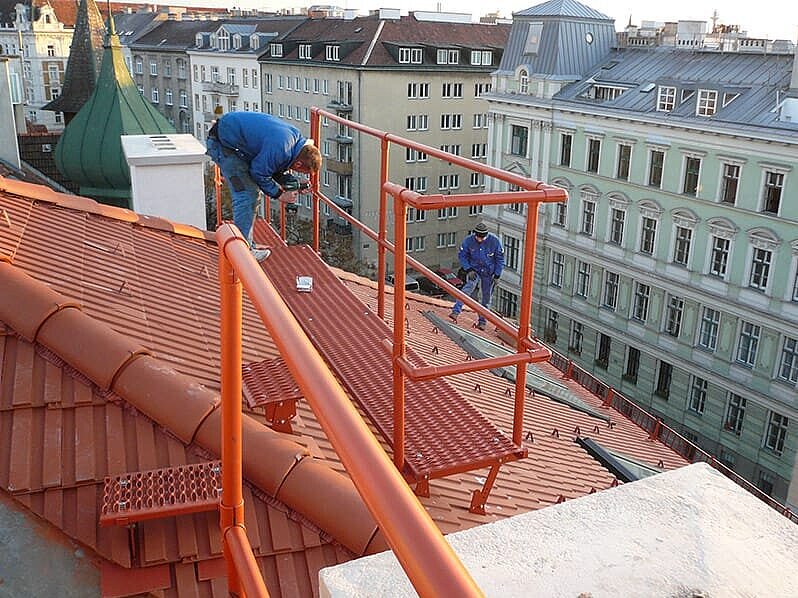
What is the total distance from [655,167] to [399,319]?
2554 centimetres

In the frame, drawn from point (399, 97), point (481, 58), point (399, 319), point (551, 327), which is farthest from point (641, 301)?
point (399, 319)

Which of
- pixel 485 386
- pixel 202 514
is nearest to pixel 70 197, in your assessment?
pixel 485 386

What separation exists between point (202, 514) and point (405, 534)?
2.68m

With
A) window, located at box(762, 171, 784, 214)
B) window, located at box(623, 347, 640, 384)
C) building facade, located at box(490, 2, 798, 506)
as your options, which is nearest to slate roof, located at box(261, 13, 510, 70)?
building facade, located at box(490, 2, 798, 506)

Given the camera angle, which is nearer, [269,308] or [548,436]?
[269,308]

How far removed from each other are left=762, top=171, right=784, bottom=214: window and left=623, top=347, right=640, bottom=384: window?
7.55 meters

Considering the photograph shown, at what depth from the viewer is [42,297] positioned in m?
4.45

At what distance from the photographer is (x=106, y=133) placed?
37.8 ft

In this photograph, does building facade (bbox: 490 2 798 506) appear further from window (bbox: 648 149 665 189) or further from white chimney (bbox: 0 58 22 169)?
white chimney (bbox: 0 58 22 169)

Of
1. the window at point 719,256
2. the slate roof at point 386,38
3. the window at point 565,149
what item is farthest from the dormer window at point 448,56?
the window at point 719,256

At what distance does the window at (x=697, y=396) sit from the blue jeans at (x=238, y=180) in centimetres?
2308

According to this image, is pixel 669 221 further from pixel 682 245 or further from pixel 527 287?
pixel 527 287

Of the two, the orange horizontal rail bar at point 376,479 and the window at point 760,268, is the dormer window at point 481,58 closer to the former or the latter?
the window at point 760,268

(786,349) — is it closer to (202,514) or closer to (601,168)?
(601,168)
